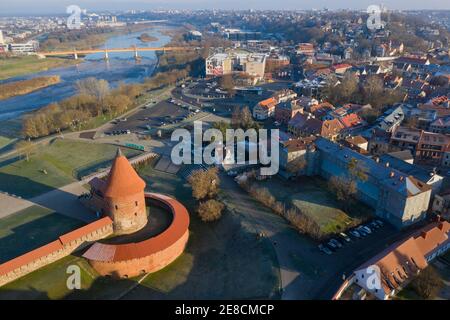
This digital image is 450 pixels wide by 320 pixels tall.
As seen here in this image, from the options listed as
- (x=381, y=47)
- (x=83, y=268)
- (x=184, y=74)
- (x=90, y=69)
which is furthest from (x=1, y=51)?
(x=83, y=268)

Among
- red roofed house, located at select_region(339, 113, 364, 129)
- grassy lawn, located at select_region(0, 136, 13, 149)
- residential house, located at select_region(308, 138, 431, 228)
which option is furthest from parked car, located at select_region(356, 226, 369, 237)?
grassy lawn, located at select_region(0, 136, 13, 149)

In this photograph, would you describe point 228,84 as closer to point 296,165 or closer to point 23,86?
point 296,165

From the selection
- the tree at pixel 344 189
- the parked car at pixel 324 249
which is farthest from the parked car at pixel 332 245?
the tree at pixel 344 189

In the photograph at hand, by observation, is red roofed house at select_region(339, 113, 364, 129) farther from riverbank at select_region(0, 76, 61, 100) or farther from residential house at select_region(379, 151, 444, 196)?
riverbank at select_region(0, 76, 61, 100)

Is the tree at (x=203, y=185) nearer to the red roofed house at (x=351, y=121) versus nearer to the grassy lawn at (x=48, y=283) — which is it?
the grassy lawn at (x=48, y=283)
